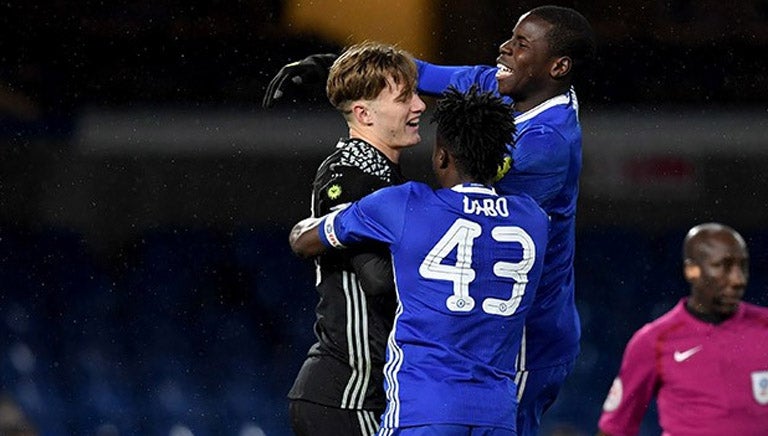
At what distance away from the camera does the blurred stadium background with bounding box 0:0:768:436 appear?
344 inches

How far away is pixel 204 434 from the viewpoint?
848 centimetres

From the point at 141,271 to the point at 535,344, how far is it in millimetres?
6269

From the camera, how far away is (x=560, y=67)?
3496 mm

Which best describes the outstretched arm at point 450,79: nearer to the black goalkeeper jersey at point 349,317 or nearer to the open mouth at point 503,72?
the open mouth at point 503,72

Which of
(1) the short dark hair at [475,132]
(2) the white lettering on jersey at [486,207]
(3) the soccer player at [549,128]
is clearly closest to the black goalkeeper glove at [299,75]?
(3) the soccer player at [549,128]

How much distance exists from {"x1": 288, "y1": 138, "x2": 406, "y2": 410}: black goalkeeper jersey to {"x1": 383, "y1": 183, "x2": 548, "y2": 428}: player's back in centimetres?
14

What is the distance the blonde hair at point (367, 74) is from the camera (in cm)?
307

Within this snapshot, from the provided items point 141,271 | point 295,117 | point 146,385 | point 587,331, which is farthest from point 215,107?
point 587,331

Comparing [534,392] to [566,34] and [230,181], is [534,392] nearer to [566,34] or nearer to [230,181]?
[566,34]

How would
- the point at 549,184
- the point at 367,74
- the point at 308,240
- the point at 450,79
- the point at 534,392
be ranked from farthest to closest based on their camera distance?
the point at 450,79, the point at 534,392, the point at 549,184, the point at 367,74, the point at 308,240

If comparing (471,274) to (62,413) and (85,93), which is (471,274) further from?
(85,93)

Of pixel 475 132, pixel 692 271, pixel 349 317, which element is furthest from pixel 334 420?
pixel 692 271

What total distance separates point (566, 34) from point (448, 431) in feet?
3.88

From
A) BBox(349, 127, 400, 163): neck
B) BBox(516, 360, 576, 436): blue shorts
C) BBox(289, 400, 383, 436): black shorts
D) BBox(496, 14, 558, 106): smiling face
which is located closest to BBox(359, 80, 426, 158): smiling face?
BBox(349, 127, 400, 163): neck
